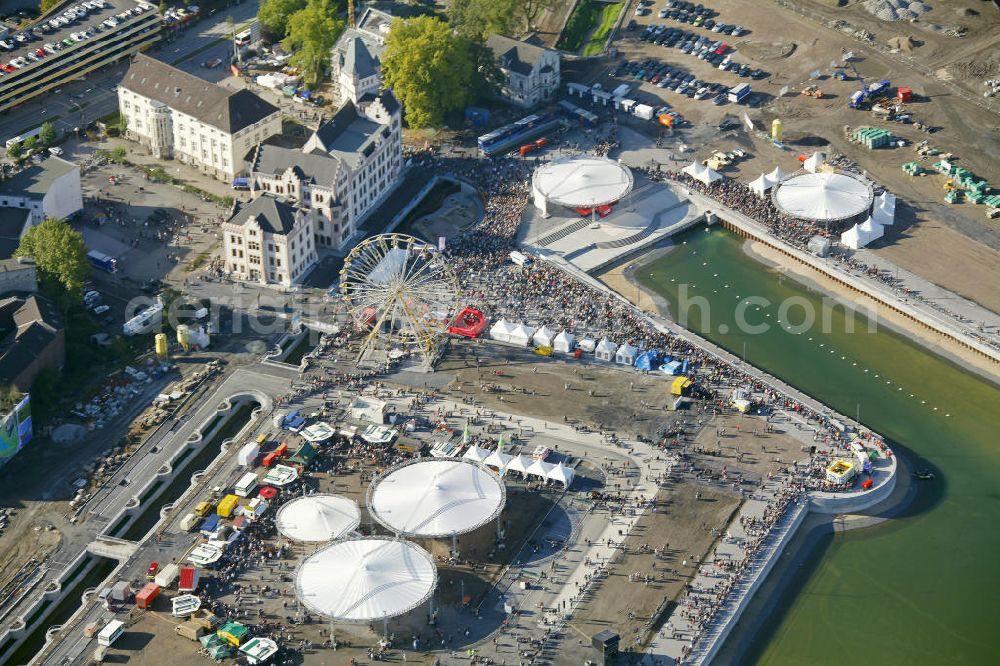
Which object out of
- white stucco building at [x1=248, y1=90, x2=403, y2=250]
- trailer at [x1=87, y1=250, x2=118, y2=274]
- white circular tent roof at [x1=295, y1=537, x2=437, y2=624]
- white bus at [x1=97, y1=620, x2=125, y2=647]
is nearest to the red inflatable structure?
white stucco building at [x1=248, y1=90, x2=403, y2=250]

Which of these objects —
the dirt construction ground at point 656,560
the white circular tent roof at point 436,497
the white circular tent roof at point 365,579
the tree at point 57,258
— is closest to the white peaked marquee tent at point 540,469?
the white circular tent roof at point 436,497

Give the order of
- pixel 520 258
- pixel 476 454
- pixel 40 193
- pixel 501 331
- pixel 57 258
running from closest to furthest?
1. pixel 476 454
2. pixel 501 331
3. pixel 57 258
4. pixel 520 258
5. pixel 40 193

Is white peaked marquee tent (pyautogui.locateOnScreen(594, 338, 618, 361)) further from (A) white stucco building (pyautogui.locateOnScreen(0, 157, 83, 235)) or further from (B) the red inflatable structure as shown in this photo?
(A) white stucco building (pyautogui.locateOnScreen(0, 157, 83, 235))

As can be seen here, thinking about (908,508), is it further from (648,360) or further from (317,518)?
(317,518)

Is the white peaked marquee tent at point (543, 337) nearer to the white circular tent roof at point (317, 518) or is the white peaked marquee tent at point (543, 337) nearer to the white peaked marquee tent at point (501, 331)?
the white peaked marquee tent at point (501, 331)

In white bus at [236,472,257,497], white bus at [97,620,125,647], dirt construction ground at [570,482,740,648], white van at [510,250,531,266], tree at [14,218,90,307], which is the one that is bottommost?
white bus at [97,620,125,647]

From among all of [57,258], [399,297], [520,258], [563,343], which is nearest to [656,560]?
[563,343]
